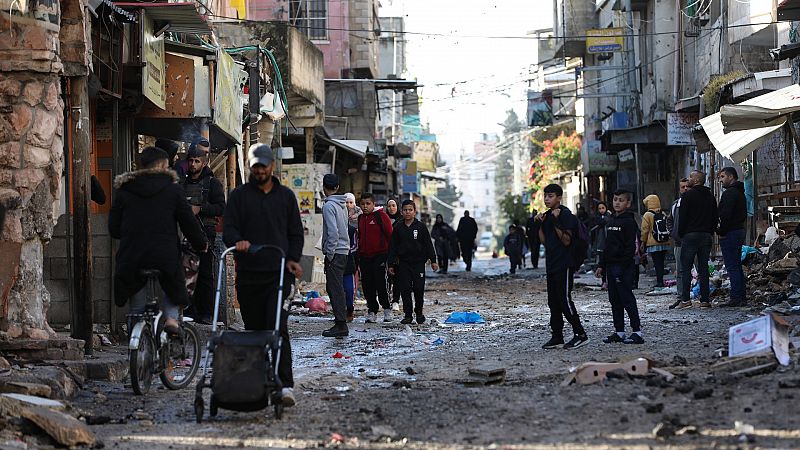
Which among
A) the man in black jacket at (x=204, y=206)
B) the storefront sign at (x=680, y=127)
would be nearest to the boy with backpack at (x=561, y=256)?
the man in black jacket at (x=204, y=206)

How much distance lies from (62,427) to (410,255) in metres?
8.83

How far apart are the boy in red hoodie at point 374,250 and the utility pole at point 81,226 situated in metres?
5.92

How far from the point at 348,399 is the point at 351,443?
1706 mm

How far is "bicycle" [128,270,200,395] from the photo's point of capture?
8.48 m

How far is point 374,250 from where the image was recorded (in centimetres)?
1580

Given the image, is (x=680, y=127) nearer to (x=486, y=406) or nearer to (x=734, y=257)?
Answer: (x=734, y=257)

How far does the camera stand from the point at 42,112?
31.0 feet

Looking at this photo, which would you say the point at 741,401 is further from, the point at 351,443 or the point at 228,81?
the point at 228,81

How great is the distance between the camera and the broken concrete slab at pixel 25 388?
25.3 feet

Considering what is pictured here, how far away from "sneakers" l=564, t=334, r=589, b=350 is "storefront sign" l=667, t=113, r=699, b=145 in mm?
18412

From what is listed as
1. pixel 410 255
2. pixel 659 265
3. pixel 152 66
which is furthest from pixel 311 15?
pixel 152 66

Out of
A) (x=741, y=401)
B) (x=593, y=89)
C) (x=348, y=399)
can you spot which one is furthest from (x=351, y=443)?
(x=593, y=89)

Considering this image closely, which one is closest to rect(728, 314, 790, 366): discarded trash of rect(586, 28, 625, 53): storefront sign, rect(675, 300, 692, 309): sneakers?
rect(675, 300, 692, 309): sneakers

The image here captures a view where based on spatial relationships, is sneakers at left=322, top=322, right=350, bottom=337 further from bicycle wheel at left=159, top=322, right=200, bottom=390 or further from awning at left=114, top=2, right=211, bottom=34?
bicycle wheel at left=159, top=322, right=200, bottom=390
